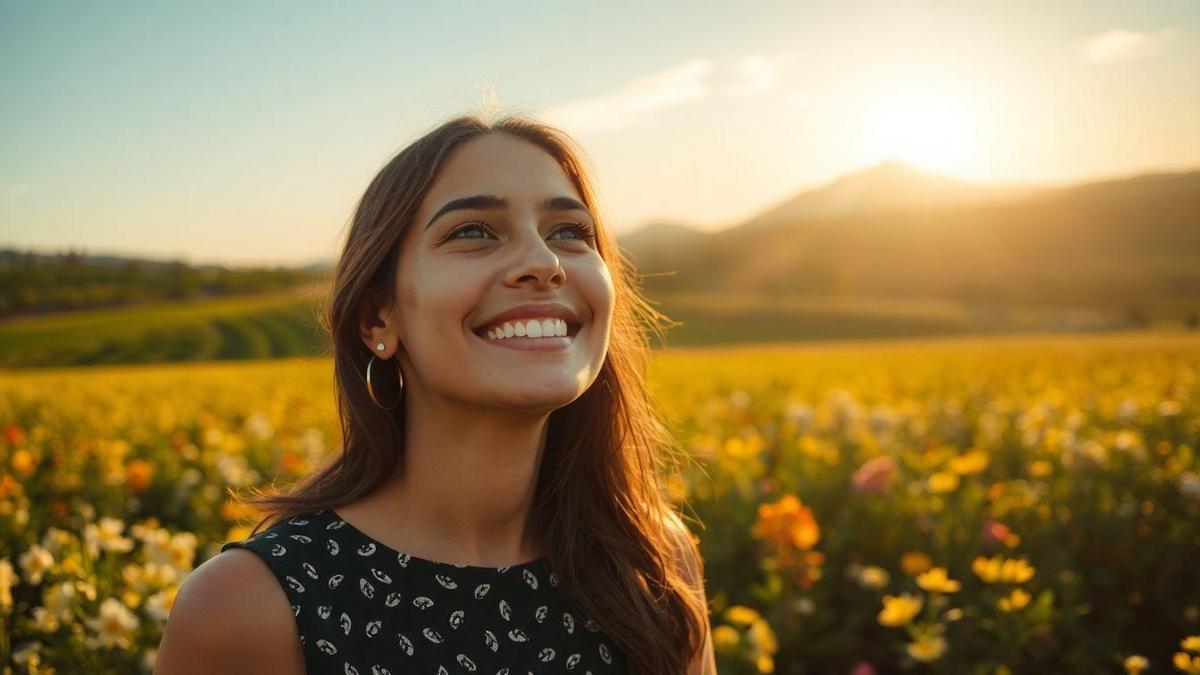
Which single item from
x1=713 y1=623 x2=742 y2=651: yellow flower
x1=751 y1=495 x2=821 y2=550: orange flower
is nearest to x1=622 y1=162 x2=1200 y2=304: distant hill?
x1=751 y1=495 x2=821 y2=550: orange flower

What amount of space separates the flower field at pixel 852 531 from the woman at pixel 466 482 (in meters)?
0.64

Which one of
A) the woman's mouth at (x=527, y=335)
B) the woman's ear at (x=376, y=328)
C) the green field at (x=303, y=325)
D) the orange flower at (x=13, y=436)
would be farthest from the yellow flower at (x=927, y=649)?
the orange flower at (x=13, y=436)

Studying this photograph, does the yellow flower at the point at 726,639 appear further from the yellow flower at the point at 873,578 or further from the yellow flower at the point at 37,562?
the yellow flower at the point at 37,562

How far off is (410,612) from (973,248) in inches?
2853

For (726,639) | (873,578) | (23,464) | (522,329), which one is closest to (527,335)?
(522,329)

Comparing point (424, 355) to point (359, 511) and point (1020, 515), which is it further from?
point (1020, 515)

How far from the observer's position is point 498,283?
1.90m

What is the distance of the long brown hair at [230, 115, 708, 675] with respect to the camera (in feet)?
6.62

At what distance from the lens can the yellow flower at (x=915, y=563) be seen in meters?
3.41

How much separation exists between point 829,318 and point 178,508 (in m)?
50.3

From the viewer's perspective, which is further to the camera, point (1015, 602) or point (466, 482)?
point (1015, 602)

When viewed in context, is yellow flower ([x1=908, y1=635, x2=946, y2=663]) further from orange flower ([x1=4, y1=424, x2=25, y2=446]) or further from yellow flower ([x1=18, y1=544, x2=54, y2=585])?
orange flower ([x1=4, y1=424, x2=25, y2=446])

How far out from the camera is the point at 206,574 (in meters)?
1.66

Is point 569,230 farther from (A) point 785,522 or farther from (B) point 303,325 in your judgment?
(B) point 303,325
